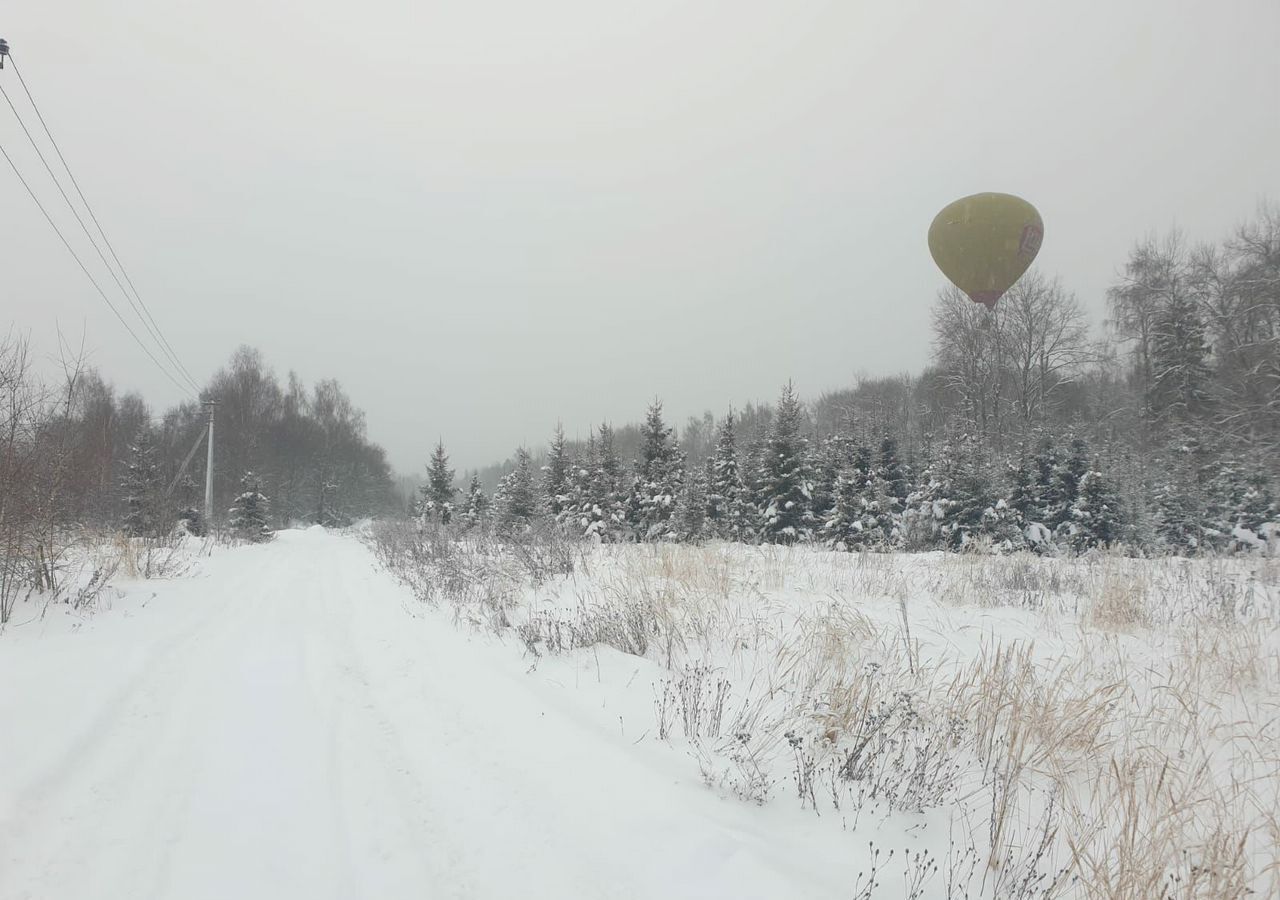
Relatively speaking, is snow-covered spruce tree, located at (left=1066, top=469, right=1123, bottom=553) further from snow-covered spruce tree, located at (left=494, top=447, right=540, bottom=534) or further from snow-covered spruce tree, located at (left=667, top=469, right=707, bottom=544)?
snow-covered spruce tree, located at (left=494, top=447, right=540, bottom=534)

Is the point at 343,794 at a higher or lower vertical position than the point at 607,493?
lower

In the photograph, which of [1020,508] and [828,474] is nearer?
[1020,508]

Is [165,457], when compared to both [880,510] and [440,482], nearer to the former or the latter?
[440,482]

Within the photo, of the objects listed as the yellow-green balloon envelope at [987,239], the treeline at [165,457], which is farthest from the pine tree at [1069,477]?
the treeline at [165,457]

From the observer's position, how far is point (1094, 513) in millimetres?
18641

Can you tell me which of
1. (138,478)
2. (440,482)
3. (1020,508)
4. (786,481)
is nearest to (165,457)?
(138,478)

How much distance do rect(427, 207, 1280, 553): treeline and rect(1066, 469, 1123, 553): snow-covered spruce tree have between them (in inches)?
2.1

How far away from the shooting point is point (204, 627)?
554 cm

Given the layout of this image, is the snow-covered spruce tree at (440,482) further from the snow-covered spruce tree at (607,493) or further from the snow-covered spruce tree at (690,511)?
the snow-covered spruce tree at (690,511)

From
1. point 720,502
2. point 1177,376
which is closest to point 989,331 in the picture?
point 1177,376

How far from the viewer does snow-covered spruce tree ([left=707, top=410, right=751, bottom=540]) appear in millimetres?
22016

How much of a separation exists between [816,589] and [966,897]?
15.4 feet

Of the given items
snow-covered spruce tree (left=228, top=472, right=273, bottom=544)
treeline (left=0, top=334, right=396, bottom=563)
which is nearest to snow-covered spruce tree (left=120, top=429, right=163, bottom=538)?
treeline (left=0, top=334, right=396, bottom=563)

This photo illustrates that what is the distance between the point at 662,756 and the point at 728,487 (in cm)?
2017
